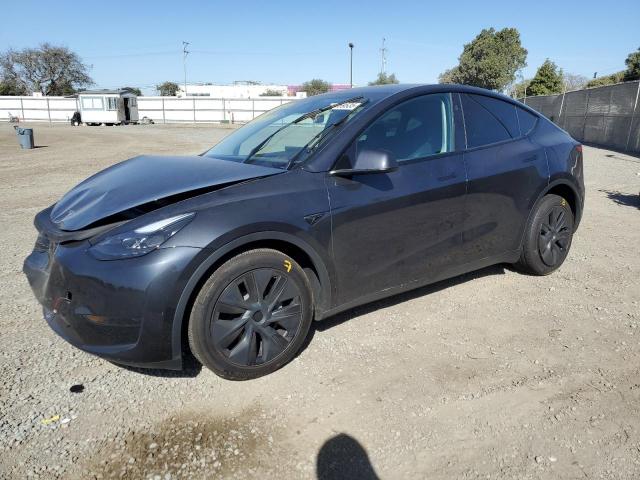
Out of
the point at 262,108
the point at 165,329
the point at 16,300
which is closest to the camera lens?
the point at 165,329

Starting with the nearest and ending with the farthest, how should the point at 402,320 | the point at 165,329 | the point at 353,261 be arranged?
the point at 165,329 → the point at 353,261 → the point at 402,320

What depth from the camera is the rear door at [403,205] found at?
3.17m

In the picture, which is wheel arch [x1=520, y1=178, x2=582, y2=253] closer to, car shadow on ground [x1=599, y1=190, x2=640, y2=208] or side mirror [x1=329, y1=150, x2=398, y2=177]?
side mirror [x1=329, y1=150, x2=398, y2=177]

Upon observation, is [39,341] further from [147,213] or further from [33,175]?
[33,175]

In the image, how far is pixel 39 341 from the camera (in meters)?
3.39

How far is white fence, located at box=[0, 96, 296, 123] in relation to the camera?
5197 centimetres

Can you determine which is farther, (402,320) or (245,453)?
(402,320)

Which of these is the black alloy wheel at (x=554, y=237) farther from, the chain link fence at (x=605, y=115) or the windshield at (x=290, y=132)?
the chain link fence at (x=605, y=115)

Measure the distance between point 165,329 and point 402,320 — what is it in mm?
1842

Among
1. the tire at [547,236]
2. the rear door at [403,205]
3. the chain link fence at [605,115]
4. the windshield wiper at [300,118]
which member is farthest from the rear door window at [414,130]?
the chain link fence at [605,115]

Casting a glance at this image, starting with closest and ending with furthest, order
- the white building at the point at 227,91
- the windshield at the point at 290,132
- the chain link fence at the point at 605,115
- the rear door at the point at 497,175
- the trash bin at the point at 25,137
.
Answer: the windshield at the point at 290,132 < the rear door at the point at 497,175 < the chain link fence at the point at 605,115 < the trash bin at the point at 25,137 < the white building at the point at 227,91

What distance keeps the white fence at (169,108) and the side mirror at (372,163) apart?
157ft

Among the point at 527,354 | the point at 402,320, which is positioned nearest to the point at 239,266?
the point at 402,320

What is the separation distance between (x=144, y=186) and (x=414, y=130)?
1892 millimetres
